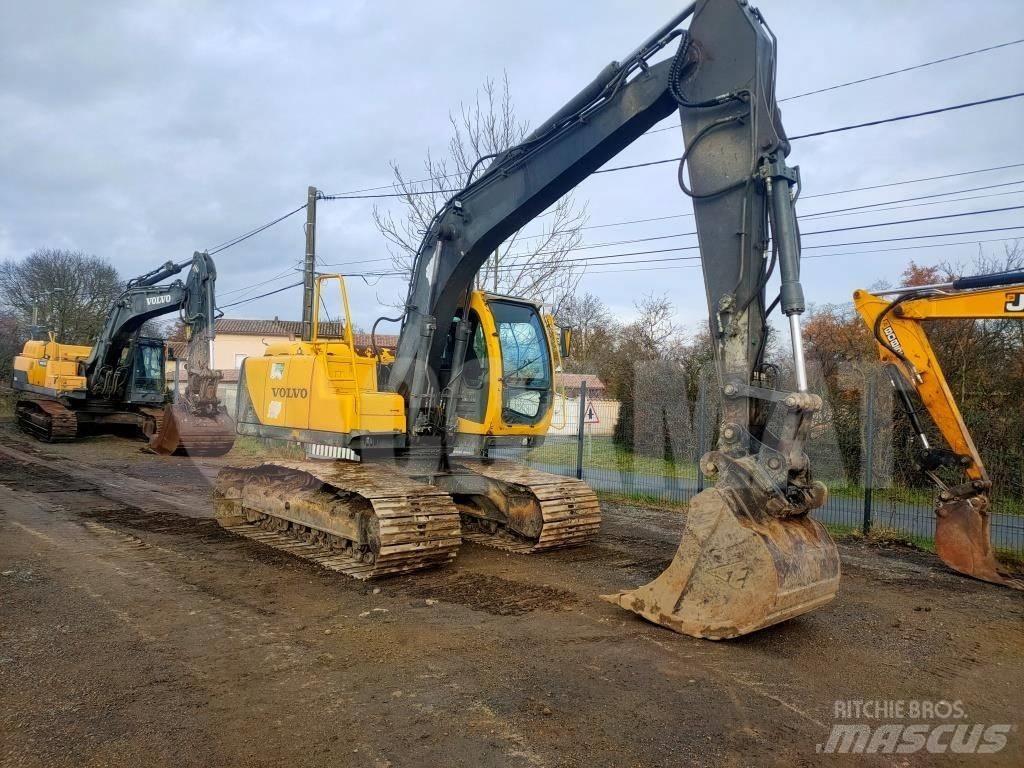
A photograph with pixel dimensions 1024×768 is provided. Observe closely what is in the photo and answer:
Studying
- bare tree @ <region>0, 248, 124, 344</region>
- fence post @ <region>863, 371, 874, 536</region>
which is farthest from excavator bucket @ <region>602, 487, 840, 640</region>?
bare tree @ <region>0, 248, 124, 344</region>

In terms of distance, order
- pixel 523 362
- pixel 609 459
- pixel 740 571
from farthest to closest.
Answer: pixel 609 459 < pixel 523 362 < pixel 740 571

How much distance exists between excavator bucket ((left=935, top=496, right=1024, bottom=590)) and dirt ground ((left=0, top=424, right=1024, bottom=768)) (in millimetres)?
202

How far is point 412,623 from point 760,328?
9.94 feet

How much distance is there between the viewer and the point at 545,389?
753 cm

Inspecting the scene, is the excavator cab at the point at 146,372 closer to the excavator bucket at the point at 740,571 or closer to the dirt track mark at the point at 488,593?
the dirt track mark at the point at 488,593

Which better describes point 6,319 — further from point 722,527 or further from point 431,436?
point 722,527

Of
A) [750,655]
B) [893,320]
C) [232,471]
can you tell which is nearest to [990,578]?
[893,320]

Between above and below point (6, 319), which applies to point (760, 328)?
below

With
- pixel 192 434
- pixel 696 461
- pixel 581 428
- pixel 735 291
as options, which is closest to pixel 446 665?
pixel 735 291

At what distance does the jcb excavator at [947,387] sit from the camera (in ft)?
21.4

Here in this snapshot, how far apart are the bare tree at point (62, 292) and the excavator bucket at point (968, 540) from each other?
1451 inches

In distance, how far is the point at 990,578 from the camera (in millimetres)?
6555

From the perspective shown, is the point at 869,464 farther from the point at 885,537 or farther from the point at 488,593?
the point at 488,593

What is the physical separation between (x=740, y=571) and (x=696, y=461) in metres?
7.69
